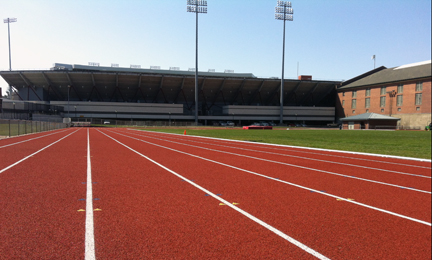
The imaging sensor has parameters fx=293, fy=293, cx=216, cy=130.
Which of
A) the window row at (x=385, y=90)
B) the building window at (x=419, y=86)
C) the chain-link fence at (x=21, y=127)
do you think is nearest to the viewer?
the chain-link fence at (x=21, y=127)

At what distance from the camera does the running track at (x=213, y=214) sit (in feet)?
11.0

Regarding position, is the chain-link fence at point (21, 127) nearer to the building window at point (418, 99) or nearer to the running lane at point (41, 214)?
the running lane at point (41, 214)

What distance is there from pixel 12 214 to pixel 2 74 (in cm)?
8221

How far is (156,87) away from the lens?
7925 centimetres

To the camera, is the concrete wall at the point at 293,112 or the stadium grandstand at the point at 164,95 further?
the concrete wall at the point at 293,112

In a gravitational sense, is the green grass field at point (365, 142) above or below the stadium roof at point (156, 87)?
below

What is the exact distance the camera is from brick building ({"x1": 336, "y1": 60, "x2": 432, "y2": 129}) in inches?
2343

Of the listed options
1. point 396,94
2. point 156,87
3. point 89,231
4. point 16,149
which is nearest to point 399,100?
point 396,94

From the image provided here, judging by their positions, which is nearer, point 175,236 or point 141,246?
point 141,246

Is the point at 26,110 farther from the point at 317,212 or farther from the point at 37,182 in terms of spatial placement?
the point at 317,212

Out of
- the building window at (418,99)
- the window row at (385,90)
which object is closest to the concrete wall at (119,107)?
the window row at (385,90)

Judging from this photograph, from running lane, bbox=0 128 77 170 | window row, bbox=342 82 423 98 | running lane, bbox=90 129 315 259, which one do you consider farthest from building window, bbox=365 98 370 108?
running lane, bbox=90 129 315 259

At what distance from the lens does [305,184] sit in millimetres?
6840

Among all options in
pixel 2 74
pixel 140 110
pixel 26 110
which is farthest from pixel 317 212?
pixel 2 74
